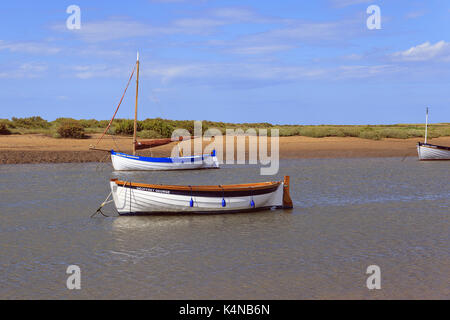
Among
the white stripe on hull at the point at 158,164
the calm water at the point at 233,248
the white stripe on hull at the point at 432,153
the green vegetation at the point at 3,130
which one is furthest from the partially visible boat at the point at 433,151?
the green vegetation at the point at 3,130

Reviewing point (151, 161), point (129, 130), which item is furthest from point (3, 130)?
point (151, 161)

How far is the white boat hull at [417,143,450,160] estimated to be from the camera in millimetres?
45188

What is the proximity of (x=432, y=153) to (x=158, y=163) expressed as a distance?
2472 cm

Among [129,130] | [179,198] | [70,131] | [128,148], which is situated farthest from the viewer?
[129,130]

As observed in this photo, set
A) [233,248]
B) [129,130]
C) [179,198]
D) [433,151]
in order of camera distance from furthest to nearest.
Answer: [129,130] < [433,151] < [179,198] < [233,248]

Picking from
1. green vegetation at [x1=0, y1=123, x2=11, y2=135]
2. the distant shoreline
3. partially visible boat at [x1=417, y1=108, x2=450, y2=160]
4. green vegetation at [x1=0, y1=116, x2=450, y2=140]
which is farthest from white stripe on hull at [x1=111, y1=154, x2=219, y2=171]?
green vegetation at [x1=0, y1=123, x2=11, y2=135]

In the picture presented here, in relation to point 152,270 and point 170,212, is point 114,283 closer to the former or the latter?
point 152,270

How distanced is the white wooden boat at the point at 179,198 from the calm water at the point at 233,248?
16.2 inches

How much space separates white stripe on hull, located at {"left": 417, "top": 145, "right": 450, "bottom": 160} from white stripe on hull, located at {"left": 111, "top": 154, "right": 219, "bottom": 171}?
1924 centimetres

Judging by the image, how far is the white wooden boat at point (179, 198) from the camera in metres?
18.8

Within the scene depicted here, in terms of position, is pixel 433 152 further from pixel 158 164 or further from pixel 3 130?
pixel 3 130

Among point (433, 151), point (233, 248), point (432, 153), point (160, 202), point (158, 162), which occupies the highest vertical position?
point (433, 151)

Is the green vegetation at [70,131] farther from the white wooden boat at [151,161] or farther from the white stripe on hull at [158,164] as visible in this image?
the white stripe on hull at [158,164]

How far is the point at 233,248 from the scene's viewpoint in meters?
14.2
